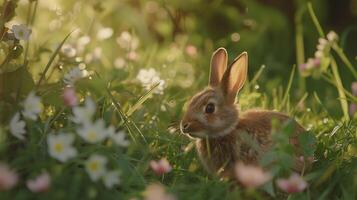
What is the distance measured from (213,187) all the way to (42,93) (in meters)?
0.97

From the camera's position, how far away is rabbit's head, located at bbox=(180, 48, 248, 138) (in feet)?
12.6

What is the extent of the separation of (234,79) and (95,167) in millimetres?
1482

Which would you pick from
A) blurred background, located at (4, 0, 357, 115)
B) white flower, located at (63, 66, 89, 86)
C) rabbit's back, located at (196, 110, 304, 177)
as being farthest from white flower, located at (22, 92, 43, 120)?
blurred background, located at (4, 0, 357, 115)

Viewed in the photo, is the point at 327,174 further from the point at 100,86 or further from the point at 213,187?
the point at 100,86

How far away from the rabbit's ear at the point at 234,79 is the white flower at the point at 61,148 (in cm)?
141

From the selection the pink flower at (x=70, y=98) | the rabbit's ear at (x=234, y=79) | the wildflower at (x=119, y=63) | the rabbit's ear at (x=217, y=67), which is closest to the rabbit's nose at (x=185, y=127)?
the rabbit's ear at (x=234, y=79)

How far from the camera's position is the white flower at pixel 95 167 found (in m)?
2.76

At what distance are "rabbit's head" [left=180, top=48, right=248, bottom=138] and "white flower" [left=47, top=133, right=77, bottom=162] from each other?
103 cm

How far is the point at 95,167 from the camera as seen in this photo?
9.14 feet

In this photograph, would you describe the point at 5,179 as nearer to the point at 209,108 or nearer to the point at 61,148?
the point at 61,148

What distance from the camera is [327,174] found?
333cm

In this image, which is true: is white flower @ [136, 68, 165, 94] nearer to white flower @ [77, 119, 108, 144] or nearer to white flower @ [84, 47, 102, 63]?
white flower @ [84, 47, 102, 63]

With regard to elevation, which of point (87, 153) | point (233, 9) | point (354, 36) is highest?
point (87, 153)

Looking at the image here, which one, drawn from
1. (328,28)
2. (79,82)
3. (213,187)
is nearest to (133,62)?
(79,82)
